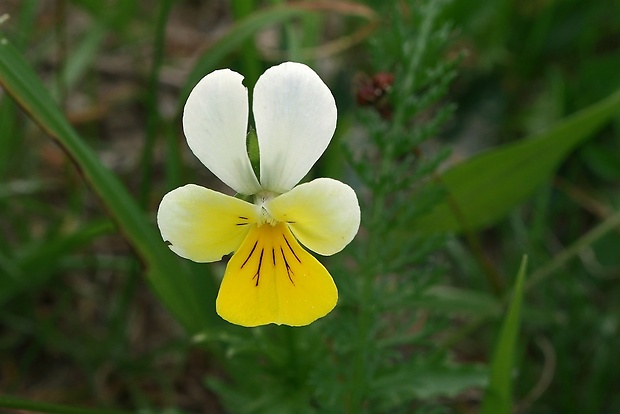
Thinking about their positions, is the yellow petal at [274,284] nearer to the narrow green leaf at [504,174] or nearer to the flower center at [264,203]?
the flower center at [264,203]

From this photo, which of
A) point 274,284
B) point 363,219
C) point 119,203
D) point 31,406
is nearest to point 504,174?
point 363,219

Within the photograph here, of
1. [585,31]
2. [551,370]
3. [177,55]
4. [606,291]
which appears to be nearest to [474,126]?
[585,31]

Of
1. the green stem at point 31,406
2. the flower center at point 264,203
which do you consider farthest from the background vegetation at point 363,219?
the flower center at point 264,203

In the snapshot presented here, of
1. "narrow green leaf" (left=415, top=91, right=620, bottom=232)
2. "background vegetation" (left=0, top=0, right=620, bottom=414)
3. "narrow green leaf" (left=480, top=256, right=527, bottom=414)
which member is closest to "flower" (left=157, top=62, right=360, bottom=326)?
"background vegetation" (left=0, top=0, right=620, bottom=414)

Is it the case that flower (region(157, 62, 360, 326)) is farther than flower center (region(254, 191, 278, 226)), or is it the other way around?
flower center (region(254, 191, 278, 226))

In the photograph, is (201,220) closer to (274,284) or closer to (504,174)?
(274,284)

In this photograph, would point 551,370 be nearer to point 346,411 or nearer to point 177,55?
point 346,411

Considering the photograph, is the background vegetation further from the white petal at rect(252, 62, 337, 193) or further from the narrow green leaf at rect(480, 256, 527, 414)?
the white petal at rect(252, 62, 337, 193)

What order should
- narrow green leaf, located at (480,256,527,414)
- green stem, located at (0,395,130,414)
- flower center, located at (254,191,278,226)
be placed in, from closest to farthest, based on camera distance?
flower center, located at (254,191,278,226)
green stem, located at (0,395,130,414)
narrow green leaf, located at (480,256,527,414)
